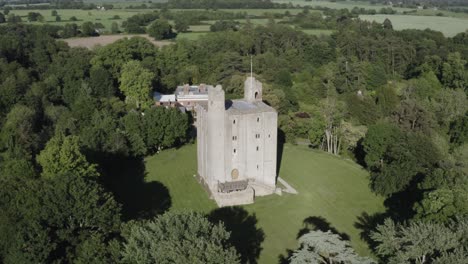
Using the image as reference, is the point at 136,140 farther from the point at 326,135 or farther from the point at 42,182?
the point at 326,135

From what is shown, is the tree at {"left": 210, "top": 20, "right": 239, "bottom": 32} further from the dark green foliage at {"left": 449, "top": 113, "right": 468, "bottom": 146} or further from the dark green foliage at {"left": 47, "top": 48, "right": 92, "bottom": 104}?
the dark green foliage at {"left": 449, "top": 113, "right": 468, "bottom": 146}

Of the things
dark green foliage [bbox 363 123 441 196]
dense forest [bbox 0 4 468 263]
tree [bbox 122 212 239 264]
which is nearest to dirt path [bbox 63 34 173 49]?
dense forest [bbox 0 4 468 263]

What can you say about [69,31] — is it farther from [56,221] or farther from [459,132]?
[56,221]

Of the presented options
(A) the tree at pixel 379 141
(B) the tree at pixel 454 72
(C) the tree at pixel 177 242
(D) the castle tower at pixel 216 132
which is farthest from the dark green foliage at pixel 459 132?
(C) the tree at pixel 177 242

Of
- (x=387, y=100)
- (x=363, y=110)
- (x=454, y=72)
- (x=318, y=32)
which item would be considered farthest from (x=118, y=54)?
(x=454, y=72)

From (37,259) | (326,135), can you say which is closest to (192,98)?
(326,135)

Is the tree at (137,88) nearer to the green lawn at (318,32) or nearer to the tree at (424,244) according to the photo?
the tree at (424,244)
